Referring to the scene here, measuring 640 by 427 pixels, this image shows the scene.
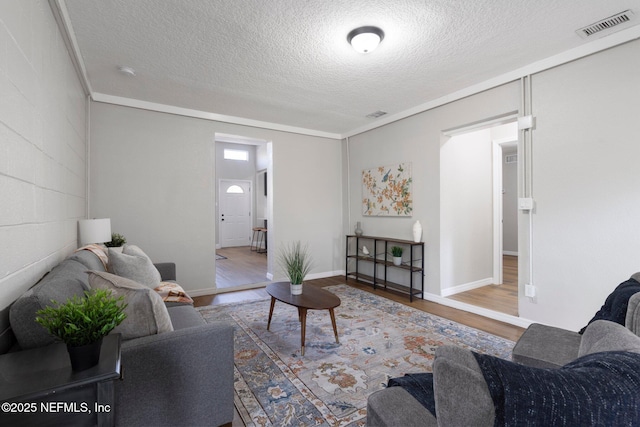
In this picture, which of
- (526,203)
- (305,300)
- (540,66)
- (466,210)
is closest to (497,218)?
(466,210)

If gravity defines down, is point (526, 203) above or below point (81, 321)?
above

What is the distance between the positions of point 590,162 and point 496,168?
2176 mm

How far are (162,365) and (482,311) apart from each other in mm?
3373

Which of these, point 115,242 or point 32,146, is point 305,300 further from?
point 115,242

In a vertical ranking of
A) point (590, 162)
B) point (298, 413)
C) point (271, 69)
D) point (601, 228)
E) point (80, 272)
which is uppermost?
point (271, 69)

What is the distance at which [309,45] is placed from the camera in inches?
102

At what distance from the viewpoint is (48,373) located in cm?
98

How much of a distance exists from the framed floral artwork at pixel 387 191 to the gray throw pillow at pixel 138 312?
141 inches

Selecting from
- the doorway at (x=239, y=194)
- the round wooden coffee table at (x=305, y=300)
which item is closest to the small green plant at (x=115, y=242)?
the round wooden coffee table at (x=305, y=300)

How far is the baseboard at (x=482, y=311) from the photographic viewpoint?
10.0 ft

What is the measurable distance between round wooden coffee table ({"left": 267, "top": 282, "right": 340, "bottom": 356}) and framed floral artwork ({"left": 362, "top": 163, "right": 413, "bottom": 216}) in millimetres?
2160

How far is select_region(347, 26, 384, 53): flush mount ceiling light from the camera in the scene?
7.66 feet

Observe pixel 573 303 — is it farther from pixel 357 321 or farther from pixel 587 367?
pixel 587 367

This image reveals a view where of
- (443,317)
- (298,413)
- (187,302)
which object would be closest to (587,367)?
(298,413)
